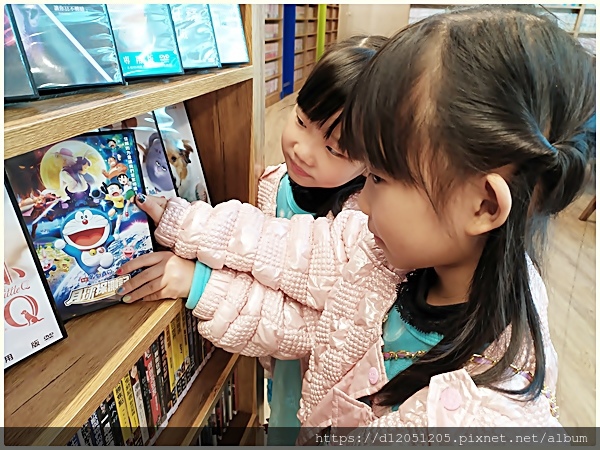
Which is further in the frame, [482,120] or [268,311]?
[268,311]

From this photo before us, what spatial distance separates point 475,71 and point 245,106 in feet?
1.74

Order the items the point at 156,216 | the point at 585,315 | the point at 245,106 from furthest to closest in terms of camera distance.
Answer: the point at 585,315 < the point at 245,106 < the point at 156,216

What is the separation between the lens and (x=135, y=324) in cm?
68

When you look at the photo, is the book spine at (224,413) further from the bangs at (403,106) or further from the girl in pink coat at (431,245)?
the bangs at (403,106)

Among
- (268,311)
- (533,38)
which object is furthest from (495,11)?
(268,311)

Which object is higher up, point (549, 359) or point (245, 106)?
point (245, 106)

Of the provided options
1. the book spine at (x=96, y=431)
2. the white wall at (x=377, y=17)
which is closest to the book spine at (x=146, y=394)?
the book spine at (x=96, y=431)

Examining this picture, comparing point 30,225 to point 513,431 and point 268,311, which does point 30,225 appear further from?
point 513,431

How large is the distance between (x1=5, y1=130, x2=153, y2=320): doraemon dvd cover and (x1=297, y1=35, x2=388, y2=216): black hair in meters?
0.34

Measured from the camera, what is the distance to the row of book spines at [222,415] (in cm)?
123

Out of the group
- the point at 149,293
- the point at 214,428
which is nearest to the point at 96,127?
the point at 149,293

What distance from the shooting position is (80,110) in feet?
1.55

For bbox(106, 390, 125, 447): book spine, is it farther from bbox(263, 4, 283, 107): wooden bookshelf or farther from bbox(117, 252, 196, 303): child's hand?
bbox(263, 4, 283, 107): wooden bookshelf

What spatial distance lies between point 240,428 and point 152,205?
880 mm
